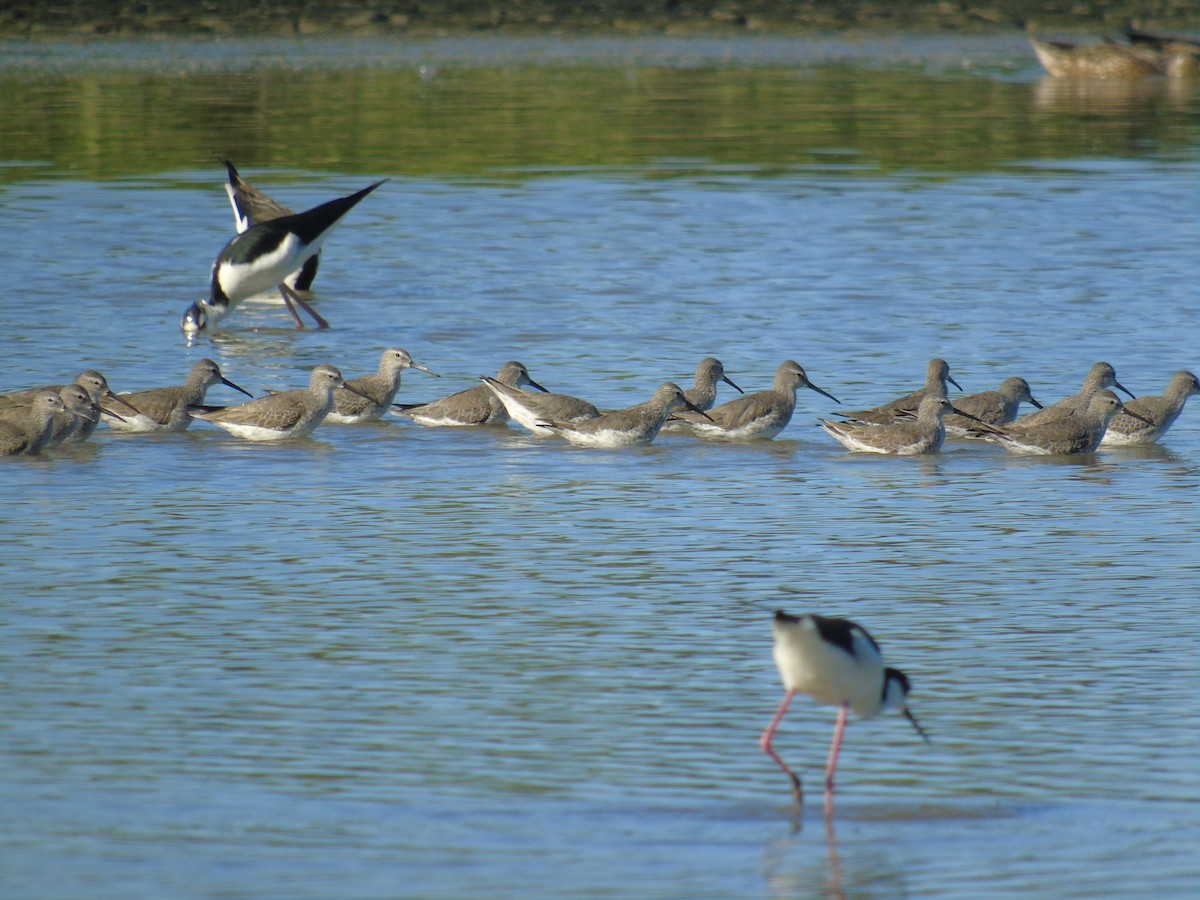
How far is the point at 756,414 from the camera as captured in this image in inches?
554

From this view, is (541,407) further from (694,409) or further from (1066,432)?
(1066,432)

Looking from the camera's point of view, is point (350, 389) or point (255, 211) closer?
point (350, 389)

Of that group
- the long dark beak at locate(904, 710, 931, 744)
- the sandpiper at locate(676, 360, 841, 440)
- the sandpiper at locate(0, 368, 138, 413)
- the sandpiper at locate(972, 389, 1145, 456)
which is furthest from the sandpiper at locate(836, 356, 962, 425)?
the long dark beak at locate(904, 710, 931, 744)

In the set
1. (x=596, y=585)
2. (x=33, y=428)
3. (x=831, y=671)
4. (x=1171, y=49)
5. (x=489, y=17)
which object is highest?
(x=489, y=17)

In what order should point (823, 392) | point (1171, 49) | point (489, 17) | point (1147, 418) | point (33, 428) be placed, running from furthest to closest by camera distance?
point (489, 17) < point (1171, 49) < point (823, 392) < point (1147, 418) < point (33, 428)

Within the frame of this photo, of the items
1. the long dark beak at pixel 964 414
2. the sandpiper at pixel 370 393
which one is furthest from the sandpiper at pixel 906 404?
the sandpiper at pixel 370 393

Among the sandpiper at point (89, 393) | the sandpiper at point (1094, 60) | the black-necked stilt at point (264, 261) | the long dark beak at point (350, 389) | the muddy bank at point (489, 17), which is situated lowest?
the long dark beak at point (350, 389)

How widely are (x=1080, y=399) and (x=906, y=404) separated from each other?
117 cm

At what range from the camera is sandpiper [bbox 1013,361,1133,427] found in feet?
45.7

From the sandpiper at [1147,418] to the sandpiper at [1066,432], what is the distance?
89mm

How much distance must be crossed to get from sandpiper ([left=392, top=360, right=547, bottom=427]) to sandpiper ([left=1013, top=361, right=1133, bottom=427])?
332cm

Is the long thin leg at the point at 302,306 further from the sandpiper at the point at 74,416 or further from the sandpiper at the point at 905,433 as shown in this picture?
the sandpiper at the point at 905,433

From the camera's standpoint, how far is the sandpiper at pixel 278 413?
46.4ft

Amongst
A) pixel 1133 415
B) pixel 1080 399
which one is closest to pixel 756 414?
pixel 1080 399
